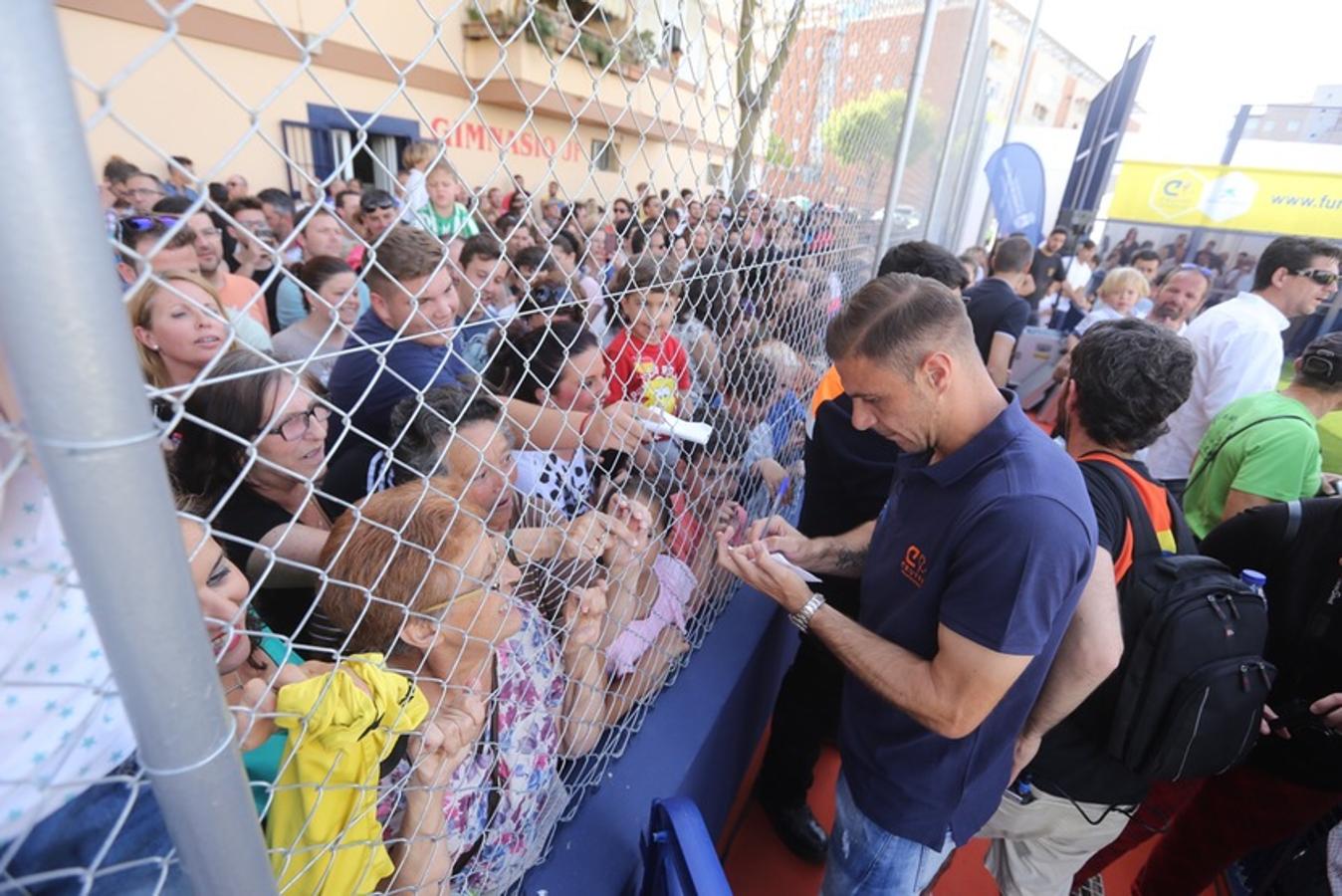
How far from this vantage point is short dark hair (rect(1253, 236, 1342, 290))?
331 cm

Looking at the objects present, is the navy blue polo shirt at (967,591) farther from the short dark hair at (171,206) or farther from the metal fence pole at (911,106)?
the short dark hair at (171,206)

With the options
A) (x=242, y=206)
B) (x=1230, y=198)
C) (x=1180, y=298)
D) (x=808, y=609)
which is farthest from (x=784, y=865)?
(x=1230, y=198)

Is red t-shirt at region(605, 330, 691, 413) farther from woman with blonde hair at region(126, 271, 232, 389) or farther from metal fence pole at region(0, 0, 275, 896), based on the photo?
metal fence pole at region(0, 0, 275, 896)

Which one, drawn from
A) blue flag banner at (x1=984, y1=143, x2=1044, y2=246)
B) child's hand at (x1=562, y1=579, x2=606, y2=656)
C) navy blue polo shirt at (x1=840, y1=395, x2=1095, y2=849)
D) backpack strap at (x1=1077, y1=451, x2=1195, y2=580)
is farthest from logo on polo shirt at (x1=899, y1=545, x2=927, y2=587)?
blue flag banner at (x1=984, y1=143, x2=1044, y2=246)

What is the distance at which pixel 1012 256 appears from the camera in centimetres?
447

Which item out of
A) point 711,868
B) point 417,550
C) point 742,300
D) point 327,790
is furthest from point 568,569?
point 742,300

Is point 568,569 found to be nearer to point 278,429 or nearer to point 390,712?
point 390,712

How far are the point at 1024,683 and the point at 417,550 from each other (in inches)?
50.7

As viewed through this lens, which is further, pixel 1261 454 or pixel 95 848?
pixel 1261 454

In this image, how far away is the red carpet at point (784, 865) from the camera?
2.39m

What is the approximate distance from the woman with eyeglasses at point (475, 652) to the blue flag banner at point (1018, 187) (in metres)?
8.02

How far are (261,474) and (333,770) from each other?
1.22 meters

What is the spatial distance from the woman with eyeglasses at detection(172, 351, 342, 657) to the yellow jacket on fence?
0.79m

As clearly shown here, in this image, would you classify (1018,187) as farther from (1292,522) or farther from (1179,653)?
(1179,653)
